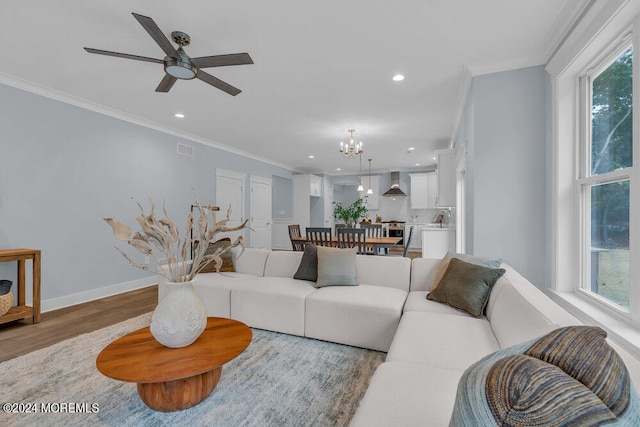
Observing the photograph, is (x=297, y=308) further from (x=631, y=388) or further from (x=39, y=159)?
(x=39, y=159)

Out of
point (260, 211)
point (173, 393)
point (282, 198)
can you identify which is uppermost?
point (282, 198)

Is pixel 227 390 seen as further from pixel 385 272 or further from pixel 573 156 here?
pixel 573 156

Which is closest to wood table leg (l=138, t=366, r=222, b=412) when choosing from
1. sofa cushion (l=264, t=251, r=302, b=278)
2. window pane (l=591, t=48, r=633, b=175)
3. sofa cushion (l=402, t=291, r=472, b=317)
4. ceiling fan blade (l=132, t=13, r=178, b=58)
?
sofa cushion (l=402, t=291, r=472, b=317)

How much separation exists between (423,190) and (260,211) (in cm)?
479

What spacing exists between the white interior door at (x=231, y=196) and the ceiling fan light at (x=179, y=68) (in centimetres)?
361

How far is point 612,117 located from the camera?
1753mm

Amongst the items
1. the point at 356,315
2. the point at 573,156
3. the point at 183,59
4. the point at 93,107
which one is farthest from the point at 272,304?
the point at 93,107

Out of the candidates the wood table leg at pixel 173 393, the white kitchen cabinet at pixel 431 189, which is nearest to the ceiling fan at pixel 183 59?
the wood table leg at pixel 173 393

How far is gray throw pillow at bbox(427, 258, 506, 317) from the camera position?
2.06 meters

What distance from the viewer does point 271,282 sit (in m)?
2.98

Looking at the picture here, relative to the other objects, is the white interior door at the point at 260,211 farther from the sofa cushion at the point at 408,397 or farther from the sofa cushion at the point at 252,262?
the sofa cushion at the point at 408,397

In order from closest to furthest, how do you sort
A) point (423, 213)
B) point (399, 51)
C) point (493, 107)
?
point (399, 51), point (493, 107), point (423, 213)

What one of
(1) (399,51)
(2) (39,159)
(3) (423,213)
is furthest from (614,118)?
(3) (423,213)

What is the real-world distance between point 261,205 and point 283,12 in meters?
5.45
